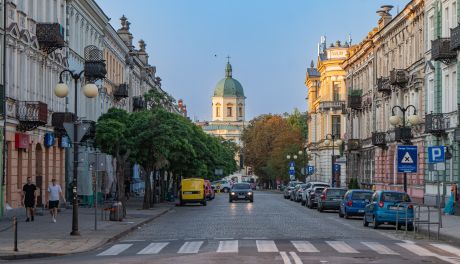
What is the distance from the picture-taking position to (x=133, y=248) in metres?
24.9

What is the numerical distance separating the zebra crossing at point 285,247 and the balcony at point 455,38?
63.2 ft

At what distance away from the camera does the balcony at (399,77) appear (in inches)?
2419

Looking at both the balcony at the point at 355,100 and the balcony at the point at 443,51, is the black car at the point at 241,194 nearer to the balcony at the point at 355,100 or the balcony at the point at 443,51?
the balcony at the point at 355,100

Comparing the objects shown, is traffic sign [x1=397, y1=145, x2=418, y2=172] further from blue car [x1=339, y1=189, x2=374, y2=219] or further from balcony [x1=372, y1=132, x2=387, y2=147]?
balcony [x1=372, y1=132, x2=387, y2=147]

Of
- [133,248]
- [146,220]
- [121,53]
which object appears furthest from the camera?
[121,53]

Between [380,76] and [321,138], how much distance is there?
139ft

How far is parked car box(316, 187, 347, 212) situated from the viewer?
5125cm

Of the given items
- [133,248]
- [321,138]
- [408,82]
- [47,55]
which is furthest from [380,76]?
[133,248]

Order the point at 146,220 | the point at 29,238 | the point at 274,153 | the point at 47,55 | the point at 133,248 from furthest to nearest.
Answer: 1. the point at 274,153
2. the point at 47,55
3. the point at 146,220
4. the point at 29,238
5. the point at 133,248

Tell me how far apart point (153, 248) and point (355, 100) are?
59520mm

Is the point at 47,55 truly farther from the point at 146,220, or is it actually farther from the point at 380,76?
the point at 380,76

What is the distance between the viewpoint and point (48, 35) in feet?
145

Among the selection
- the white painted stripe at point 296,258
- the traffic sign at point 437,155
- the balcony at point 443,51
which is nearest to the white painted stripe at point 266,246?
the white painted stripe at point 296,258

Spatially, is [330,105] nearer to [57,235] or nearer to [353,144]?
[353,144]
